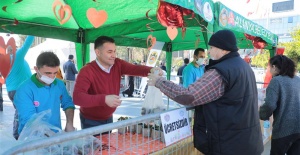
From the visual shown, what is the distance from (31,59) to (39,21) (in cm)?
703

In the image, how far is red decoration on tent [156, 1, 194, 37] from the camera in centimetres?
267

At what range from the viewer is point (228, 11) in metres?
3.17

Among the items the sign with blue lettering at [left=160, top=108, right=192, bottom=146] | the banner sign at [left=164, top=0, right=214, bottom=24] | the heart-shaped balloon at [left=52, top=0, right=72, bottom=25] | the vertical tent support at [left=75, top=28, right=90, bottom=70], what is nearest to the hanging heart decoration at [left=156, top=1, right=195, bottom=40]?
the banner sign at [left=164, top=0, right=214, bottom=24]

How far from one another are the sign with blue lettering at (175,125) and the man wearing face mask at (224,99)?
0.18 meters

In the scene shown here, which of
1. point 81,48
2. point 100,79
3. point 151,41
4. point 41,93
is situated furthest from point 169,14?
point 151,41

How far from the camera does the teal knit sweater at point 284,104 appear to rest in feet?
8.63

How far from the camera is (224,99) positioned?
1597mm

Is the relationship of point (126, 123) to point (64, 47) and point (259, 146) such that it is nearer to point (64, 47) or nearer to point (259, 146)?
point (259, 146)

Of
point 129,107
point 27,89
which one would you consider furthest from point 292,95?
point 129,107

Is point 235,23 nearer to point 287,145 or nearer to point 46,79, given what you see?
point 287,145

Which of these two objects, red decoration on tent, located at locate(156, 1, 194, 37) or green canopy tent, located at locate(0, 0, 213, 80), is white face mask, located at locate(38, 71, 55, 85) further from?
red decoration on tent, located at locate(156, 1, 194, 37)

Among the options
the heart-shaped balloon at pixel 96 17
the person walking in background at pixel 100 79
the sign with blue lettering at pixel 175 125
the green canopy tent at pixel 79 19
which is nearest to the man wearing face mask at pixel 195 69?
the green canopy tent at pixel 79 19

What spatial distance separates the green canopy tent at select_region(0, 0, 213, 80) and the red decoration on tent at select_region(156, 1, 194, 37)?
9.7 inches

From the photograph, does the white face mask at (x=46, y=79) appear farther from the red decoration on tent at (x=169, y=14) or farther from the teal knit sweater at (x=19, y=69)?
the teal knit sweater at (x=19, y=69)
